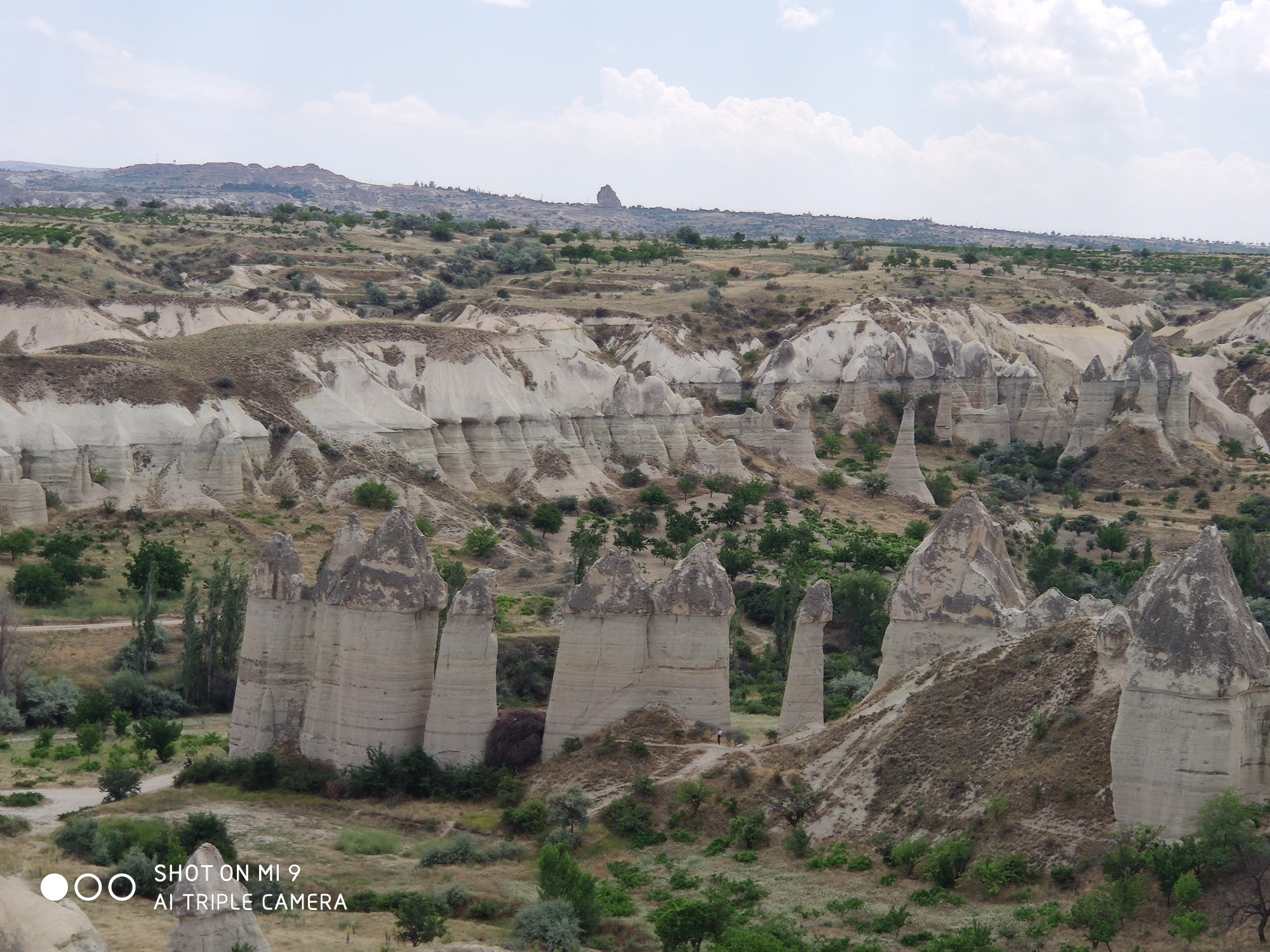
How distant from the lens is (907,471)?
64.8 metres

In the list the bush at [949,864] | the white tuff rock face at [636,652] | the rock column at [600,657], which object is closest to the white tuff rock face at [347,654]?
the rock column at [600,657]

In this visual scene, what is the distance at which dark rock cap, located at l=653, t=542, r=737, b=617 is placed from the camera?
28.9m

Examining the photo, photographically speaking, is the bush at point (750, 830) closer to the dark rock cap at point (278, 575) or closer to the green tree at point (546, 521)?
the dark rock cap at point (278, 575)

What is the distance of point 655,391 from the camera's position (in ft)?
211

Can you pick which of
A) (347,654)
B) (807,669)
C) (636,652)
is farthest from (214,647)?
(807,669)

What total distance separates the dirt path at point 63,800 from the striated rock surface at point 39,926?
1046 centimetres

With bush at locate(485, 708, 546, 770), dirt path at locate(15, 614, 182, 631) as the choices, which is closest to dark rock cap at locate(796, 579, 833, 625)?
bush at locate(485, 708, 546, 770)

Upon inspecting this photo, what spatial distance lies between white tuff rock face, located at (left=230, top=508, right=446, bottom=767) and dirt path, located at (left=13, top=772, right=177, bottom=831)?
160 cm

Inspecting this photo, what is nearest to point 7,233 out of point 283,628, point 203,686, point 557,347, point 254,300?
point 254,300

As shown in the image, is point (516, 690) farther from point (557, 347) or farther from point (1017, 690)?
point (557, 347)

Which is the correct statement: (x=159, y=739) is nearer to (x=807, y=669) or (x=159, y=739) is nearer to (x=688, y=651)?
(x=688, y=651)

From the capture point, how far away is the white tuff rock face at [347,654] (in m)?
28.9

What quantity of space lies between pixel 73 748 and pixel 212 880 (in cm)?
1829

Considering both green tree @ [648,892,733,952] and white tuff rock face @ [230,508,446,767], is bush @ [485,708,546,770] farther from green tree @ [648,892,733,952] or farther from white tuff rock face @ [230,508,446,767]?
green tree @ [648,892,733,952]
